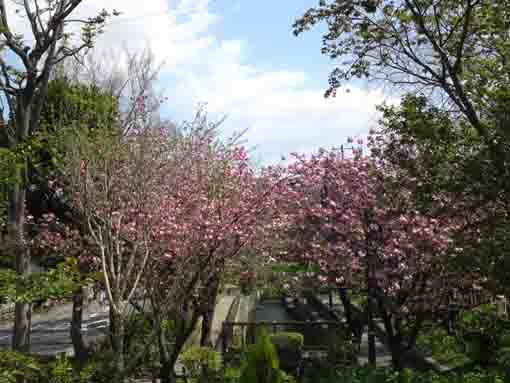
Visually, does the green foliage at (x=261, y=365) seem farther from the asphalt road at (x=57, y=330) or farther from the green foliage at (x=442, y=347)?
the asphalt road at (x=57, y=330)

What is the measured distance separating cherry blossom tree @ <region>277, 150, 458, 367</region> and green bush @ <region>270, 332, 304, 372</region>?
152cm

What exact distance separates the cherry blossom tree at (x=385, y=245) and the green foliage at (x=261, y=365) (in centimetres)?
418

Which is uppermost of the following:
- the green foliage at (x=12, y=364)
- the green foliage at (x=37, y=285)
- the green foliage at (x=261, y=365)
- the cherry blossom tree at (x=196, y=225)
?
the cherry blossom tree at (x=196, y=225)

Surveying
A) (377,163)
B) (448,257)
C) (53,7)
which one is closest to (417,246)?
(448,257)

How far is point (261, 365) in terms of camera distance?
6090mm

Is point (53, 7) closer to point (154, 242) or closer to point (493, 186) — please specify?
point (154, 242)

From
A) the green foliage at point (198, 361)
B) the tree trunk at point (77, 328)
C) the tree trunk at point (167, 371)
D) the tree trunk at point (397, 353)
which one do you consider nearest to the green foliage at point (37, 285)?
the tree trunk at point (167, 371)

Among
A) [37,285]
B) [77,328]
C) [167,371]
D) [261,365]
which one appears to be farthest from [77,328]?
[37,285]

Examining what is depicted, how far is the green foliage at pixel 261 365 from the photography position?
6.06 m

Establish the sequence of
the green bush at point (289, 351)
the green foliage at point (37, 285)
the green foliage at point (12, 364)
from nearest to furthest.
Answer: the green foliage at point (12, 364), the green foliage at point (37, 285), the green bush at point (289, 351)

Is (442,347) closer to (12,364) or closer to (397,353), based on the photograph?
(397,353)

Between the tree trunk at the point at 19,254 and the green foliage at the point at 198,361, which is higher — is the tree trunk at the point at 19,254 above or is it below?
above

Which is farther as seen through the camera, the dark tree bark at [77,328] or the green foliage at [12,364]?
the dark tree bark at [77,328]

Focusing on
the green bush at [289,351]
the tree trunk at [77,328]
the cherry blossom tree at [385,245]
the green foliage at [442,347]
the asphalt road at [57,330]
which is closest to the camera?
the cherry blossom tree at [385,245]
